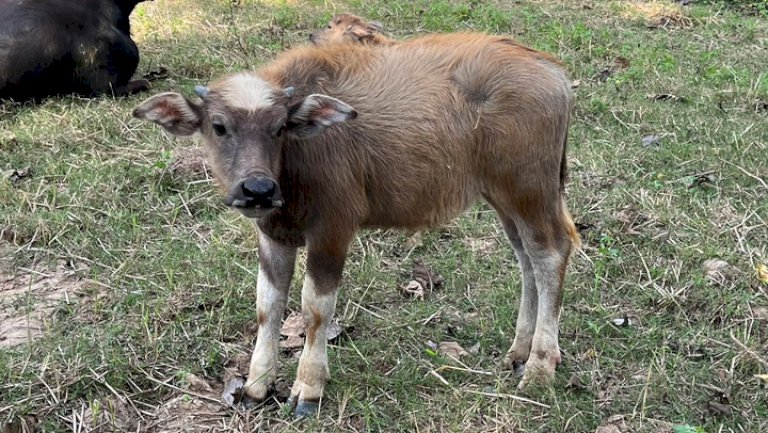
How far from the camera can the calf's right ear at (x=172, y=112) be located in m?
3.63

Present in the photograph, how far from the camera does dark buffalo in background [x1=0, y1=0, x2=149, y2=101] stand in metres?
7.91

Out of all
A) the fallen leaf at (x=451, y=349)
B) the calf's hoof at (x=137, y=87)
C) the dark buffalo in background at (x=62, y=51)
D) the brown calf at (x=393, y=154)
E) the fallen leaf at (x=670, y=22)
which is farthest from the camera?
the fallen leaf at (x=670, y=22)

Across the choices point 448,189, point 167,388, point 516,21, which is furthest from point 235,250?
point 516,21

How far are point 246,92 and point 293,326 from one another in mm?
1616

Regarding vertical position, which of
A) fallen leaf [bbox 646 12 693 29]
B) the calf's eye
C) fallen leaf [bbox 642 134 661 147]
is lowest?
fallen leaf [bbox 646 12 693 29]

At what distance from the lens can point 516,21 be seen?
1014cm

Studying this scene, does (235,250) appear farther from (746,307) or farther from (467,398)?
(746,307)

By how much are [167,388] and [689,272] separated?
3183 millimetres

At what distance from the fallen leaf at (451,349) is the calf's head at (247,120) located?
1.49 metres

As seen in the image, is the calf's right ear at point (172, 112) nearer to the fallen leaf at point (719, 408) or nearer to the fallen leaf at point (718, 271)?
the fallen leaf at point (719, 408)

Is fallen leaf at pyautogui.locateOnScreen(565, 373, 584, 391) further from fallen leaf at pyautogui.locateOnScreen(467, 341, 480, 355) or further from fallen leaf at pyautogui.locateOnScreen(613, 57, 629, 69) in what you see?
fallen leaf at pyautogui.locateOnScreen(613, 57, 629, 69)

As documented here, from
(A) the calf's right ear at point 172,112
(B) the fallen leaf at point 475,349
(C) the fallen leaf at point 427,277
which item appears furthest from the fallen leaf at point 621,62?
(A) the calf's right ear at point 172,112

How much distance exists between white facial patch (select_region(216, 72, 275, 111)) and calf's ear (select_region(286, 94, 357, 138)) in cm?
13

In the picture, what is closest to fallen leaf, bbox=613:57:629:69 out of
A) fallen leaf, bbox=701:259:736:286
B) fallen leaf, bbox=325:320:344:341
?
fallen leaf, bbox=701:259:736:286
